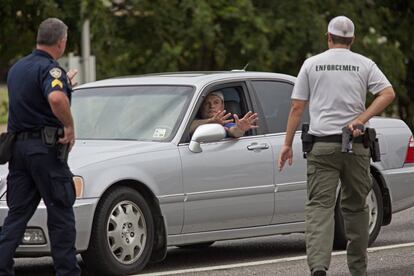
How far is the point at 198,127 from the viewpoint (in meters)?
10.2

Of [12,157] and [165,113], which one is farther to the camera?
[165,113]

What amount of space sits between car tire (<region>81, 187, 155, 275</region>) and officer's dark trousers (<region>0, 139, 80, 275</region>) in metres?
1.03

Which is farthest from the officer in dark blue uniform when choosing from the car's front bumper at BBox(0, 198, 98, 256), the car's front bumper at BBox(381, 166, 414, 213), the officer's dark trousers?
the car's front bumper at BBox(381, 166, 414, 213)

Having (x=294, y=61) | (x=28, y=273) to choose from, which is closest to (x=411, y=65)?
(x=294, y=61)

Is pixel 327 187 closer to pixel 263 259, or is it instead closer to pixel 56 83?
pixel 56 83

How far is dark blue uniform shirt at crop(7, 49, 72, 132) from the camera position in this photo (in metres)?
8.27

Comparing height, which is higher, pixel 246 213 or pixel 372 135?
pixel 372 135

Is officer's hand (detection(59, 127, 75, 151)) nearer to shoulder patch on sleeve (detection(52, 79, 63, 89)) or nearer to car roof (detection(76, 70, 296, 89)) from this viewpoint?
shoulder patch on sleeve (detection(52, 79, 63, 89))

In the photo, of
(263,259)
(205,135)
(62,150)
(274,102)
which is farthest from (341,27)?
(263,259)

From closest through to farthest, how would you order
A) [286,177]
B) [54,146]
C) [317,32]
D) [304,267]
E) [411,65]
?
[54,146], [304,267], [286,177], [317,32], [411,65]

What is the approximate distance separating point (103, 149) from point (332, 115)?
2.08 m

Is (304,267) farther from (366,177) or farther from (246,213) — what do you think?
(366,177)

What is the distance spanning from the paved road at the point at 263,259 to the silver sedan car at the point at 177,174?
0.26 meters

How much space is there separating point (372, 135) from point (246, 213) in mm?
2115
